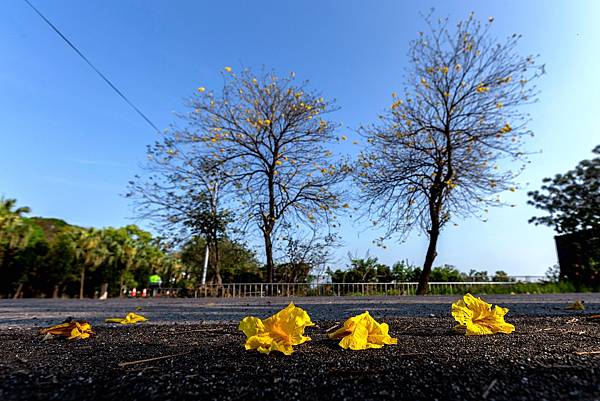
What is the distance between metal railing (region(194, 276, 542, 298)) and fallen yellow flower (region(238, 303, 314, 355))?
378 inches

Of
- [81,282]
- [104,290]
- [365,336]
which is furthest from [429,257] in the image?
[104,290]

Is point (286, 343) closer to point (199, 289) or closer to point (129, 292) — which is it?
point (199, 289)

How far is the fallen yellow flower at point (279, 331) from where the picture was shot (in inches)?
48.9

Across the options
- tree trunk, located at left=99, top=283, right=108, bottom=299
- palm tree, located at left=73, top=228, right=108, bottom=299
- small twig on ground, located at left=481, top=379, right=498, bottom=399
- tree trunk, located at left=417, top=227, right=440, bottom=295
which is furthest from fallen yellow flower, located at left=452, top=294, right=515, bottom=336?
tree trunk, located at left=99, top=283, right=108, bottom=299

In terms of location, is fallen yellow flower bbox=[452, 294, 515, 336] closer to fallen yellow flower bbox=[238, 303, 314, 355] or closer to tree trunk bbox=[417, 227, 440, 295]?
fallen yellow flower bbox=[238, 303, 314, 355]

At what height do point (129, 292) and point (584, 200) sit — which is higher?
point (584, 200)

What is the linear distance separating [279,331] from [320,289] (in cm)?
1018

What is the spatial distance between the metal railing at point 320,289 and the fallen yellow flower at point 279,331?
9.60 metres

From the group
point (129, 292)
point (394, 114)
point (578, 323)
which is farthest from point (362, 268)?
point (129, 292)

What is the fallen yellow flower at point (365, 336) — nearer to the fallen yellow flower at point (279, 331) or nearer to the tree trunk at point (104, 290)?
the fallen yellow flower at point (279, 331)

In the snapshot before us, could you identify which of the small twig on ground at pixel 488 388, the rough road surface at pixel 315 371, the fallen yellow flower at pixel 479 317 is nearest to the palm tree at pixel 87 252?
the rough road surface at pixel 315 371

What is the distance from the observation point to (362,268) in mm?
12125

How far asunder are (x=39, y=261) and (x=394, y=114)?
20.2 metres

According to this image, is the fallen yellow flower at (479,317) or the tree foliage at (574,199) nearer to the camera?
the fallen yellow flower at (479,317)
